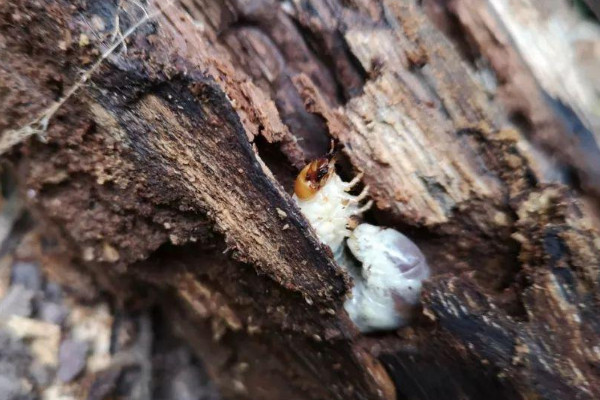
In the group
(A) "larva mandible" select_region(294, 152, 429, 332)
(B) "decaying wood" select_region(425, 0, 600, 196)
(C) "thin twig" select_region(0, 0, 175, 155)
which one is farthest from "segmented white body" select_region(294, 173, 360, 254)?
(C) "thin twig" select_region(0, 0, 175, 155)

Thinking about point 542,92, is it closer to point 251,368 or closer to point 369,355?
point 369,355

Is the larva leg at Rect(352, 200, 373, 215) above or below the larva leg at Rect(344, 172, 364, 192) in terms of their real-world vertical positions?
below

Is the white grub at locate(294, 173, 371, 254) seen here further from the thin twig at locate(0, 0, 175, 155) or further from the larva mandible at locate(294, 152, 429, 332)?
the thin twig at locate(0, 0, 175, 155)

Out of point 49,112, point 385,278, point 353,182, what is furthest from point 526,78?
point 49,112

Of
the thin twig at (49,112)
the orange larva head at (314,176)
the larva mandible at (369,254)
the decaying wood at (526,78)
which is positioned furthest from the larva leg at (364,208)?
the thin twig at (49,112)

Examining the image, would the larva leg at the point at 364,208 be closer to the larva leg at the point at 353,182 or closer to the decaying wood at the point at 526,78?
the larva leg at the point at 353,182

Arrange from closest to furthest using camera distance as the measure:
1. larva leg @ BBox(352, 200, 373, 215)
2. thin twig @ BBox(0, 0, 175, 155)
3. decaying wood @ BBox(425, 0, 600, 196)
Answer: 1. thin twig @ BBox(0, 0, 175, 155)
2. decaying wood @ BBox(425, 0, 600, 196)
3. larva leg @ BBox(352, 200, 373, 215)
